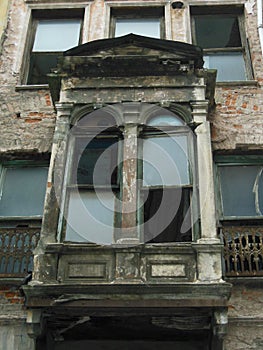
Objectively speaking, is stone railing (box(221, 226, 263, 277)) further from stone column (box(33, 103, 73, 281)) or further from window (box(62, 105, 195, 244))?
stone column (box(33, 103, 73, 281))

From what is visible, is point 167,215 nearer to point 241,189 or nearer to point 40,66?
point 241,189

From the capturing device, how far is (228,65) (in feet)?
34.1

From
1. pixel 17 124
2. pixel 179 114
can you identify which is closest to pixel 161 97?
pixel 179 114

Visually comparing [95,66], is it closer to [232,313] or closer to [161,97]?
[161,97]

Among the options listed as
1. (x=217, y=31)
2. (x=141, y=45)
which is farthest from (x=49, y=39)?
(x=217, y=31)

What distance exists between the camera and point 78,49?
28.3 feet

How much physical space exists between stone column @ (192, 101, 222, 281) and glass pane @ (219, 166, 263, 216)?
49.2 inches

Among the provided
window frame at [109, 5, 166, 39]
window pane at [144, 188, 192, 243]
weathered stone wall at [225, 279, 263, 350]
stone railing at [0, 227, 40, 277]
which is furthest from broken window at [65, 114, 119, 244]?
window frame at [109, 5, 166, 39]

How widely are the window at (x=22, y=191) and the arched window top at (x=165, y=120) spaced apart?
7.23 feet

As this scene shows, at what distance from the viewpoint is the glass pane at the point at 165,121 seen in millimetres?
8008

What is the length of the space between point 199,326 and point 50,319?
2.00 m

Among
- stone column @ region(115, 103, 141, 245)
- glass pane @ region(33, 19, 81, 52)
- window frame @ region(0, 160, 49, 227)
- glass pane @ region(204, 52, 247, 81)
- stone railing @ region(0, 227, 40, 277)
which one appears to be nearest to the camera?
stone column @ region(115, 103, 141, 245)

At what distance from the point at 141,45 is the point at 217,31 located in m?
3.03

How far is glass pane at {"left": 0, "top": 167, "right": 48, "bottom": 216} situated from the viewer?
28.1ft
